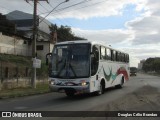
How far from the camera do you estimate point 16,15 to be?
10444cm

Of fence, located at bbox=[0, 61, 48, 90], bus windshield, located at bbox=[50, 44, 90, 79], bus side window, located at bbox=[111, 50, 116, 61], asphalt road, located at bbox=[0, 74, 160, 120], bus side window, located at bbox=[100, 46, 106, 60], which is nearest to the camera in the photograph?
asphalt road, located at bbox=[0, 74, 160, 120]

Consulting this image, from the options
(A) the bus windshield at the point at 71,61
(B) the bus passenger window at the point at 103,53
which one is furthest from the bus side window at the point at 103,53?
(A) the bus windshield at the point at 71,61

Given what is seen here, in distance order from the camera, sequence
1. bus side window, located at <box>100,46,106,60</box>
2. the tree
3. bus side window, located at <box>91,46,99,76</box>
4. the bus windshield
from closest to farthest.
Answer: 1. the bus windshield
2. bus side window, located at <box>91,46,99,76</box>
3. bus side window, located at <box>100,46,106,60</box>
4. the tree

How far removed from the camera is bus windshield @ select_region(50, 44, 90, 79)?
2111cm

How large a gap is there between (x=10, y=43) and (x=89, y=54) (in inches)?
1341

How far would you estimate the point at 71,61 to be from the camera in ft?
69.7

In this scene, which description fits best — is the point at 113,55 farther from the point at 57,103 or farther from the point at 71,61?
the point at 57,103

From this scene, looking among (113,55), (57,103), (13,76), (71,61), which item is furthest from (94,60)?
(13,76)

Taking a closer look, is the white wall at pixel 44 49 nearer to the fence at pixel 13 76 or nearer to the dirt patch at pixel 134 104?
the fence at pixel 13 76

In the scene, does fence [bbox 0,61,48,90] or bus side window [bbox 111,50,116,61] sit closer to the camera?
bus side window [bbox 111,50,116,61]

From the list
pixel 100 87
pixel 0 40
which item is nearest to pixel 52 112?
pixel 100 87

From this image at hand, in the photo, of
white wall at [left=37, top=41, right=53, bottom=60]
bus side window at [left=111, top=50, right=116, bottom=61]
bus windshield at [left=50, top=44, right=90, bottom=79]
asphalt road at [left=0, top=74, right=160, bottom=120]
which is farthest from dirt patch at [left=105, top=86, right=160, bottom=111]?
white wall at [left=37, top=41, right=53, bottom=60]

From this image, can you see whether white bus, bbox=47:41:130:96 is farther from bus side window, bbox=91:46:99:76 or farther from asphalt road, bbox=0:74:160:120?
asphalt road, bbox=0:74:160:120

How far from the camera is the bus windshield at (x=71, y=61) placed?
21.1 meters
